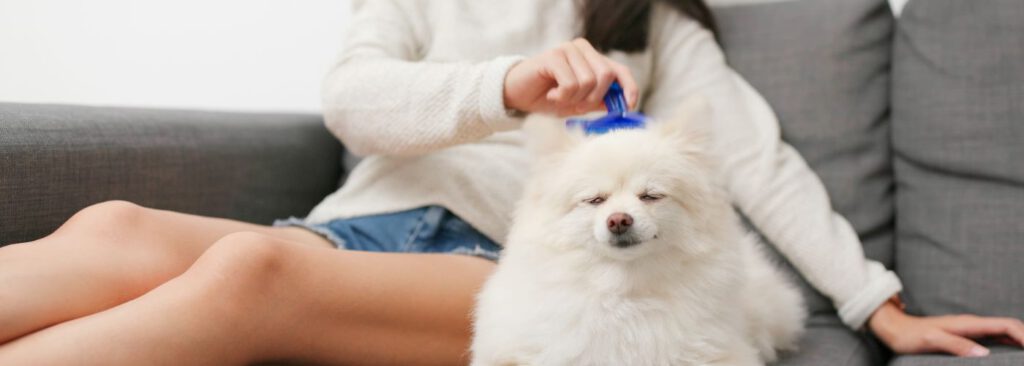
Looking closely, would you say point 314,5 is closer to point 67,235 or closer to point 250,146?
point 250,146

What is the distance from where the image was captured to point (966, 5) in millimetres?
1448

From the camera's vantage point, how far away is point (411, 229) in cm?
133

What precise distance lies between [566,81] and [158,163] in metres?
0.76

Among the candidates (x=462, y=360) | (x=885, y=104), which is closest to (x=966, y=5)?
(x=885, y=104)

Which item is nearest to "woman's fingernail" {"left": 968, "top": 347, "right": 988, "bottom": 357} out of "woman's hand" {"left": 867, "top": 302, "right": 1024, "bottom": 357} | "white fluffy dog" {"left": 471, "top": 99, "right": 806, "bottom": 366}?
"woman's hand" {"left": 867, "top": 302, "right": 1024, "bottom": 357}

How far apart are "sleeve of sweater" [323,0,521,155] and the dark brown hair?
11.8 inches

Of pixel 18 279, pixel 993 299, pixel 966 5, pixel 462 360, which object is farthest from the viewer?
pixel 966 5

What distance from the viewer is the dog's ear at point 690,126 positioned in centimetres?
100

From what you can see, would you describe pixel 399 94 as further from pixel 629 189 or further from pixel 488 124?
pixel 629 189

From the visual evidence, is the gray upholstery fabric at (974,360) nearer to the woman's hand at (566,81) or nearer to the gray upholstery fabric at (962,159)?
the gray upholstery fabric at (962,159)

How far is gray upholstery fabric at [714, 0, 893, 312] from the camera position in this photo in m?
1.51

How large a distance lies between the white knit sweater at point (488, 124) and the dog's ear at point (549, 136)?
0.17 m

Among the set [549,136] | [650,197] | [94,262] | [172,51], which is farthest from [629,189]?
[172,51]

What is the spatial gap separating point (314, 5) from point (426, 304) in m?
1.32
